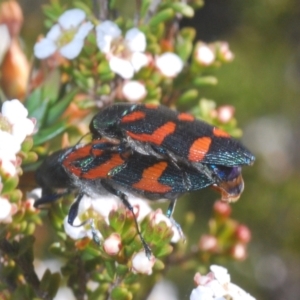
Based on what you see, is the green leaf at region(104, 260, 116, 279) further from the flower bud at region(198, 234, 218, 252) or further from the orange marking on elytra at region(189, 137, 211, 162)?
the flower bud at region(198, 234, 218, 252)

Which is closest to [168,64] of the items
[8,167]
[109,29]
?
[109,29]

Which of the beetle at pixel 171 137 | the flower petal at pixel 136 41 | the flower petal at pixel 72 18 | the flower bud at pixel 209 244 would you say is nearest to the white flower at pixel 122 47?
the flower petal at pixel 136 41

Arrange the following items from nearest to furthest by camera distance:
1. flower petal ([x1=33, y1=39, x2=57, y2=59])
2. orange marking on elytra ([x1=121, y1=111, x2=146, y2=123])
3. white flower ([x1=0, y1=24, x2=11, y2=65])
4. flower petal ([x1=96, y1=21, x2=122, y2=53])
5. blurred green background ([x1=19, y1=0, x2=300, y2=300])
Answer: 1. orange marking on elytra ([x1=121, y1=111, x2=146, y2=123])
2. flower petal ([x1=96, y1=21, x2=122, y2=53])
3. flower petal ([x1=33, y1=39, x2=57, y2=59])
4. white flower ([x1=0, y1=24, x2=11, y2=65])
5. blurred green background ([x1=19, y1=0, x2=300, y2=300])

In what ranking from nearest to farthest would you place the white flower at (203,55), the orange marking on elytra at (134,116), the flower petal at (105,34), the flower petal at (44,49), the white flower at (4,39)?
1. the orange marking on elytra at (134,116)
2. the flower petal at (105,34)
3. the flower petal at (44,49)
4. the white flower at (203,55)
5. the white flower at (4,39)

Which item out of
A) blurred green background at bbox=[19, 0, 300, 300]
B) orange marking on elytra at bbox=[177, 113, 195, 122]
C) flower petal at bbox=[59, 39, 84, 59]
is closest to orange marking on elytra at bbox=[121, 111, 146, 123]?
orange marking on elytra at bbox=[177, 113, 195, 122]

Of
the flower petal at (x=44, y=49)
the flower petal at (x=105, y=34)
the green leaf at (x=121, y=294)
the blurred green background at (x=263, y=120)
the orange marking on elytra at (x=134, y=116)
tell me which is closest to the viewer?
the green leaf at (x=121, y=294)

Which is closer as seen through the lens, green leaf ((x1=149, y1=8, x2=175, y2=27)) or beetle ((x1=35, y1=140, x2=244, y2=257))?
beetle ((x1=35, y1=140, x2=244, y2=257))

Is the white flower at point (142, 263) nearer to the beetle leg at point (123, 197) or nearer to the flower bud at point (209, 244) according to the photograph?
the beetle leg at point (123, 197)
